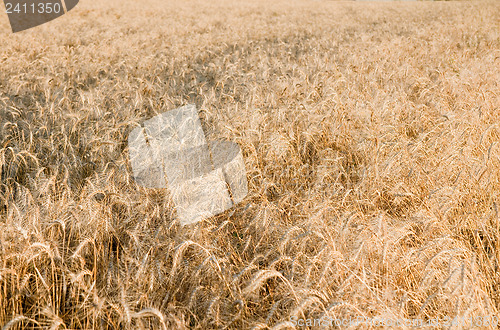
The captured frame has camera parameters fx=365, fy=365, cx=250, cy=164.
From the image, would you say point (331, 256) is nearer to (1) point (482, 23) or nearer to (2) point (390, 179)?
(2) point (390, 179)

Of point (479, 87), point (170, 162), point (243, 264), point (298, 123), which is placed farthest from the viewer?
point (479, 87)

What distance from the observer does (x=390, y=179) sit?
2.53 m

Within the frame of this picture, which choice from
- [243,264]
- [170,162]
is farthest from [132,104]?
[243,264]

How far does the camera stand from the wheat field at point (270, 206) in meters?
1.60

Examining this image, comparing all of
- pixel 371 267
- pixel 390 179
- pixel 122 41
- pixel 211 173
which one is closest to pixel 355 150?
pixel 390 179

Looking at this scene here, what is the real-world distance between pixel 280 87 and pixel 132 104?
1692mm

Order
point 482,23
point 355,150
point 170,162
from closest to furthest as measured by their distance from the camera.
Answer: point 170,162
point 355,150
point 482,23

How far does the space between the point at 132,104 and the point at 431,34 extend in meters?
7.63

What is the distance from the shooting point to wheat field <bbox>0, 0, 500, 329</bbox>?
5.25ft

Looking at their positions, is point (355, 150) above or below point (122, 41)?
below

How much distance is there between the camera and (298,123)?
3.45m

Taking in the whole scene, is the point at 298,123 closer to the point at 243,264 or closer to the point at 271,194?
the point at 271,194

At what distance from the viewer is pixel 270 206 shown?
7.38 ft

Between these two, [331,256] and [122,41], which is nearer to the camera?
[331,256]
